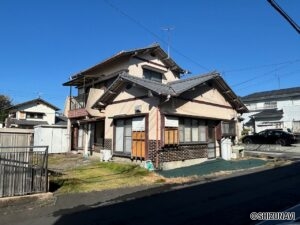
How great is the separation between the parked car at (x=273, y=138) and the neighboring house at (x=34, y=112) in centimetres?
3192

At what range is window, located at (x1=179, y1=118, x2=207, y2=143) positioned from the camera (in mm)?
17045

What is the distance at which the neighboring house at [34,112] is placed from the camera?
49.0 m

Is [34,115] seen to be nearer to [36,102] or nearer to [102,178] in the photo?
[36,102]

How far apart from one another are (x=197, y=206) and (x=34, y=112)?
4721cm

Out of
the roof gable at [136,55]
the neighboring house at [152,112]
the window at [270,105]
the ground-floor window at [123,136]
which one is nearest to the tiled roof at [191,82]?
the neighboring house at [152,112]

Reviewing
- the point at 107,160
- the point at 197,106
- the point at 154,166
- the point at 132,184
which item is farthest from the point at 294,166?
the point at 107,160

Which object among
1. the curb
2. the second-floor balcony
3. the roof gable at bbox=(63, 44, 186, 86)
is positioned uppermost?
the roof gable at bbox=(63, 44, 186, 86)

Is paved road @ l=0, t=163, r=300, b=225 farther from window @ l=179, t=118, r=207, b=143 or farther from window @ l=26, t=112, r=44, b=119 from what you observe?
window @ l=26, t=112, r=44, b=119

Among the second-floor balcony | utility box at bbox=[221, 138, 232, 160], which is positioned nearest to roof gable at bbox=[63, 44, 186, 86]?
the second-floor balcony

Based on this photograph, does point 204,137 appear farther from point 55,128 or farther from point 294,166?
point 55,128

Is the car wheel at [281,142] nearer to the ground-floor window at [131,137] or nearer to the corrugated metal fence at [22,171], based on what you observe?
the ground-floor window at [131,137]

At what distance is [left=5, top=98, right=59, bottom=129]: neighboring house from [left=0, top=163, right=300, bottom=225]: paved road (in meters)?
41.9

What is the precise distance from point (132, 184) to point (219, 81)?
10583mm

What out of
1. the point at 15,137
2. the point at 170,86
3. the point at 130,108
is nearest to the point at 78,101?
the point at 130,108
